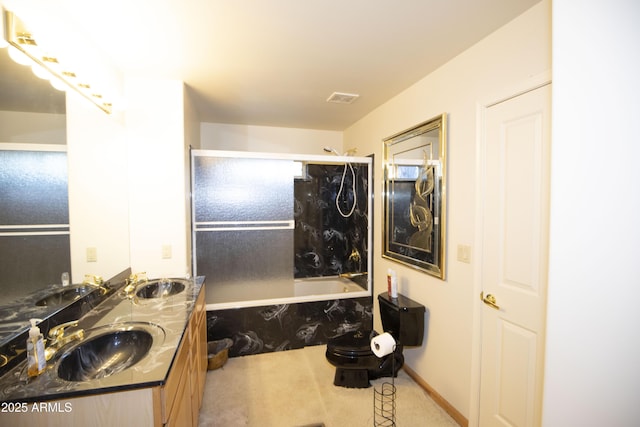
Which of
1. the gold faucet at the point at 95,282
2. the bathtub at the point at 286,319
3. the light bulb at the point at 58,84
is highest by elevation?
the light bulb at the point at 58,84

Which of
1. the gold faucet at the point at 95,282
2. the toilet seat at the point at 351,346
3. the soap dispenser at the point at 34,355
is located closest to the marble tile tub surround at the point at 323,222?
the toilet seat at the point at 351,346

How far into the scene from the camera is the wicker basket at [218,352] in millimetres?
2539

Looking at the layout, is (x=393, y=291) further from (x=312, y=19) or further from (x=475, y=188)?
(x=312, y=19)

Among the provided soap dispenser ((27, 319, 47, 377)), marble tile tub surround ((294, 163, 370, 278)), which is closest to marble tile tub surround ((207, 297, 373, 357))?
marble tile tub surround ((294, 163, 370, 278))

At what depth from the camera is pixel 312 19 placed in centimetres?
154

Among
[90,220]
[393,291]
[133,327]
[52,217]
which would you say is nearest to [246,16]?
[52,217]

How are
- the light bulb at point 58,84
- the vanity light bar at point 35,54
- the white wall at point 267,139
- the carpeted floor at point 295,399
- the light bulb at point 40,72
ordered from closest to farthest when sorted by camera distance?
the vanity light bar at point 35,54 < the light bulb at point 40,72 < the light bulb at point 58,84 < the carpeted floor at point 295,399 < the white wall at point 267,139

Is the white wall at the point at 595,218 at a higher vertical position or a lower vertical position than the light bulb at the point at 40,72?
lower

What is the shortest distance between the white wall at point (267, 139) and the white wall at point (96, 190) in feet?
4.68

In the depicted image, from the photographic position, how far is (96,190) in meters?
1.86

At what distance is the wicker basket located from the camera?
2.54 metres

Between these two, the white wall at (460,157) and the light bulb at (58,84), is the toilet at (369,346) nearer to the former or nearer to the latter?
the white wall at (460,157)

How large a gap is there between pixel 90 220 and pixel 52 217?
39 centimetres

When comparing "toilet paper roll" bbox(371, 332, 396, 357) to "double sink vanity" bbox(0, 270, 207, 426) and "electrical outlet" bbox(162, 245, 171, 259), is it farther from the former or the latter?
"electrical outlet" bbox(162, 245, 171, 259)
